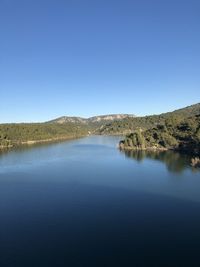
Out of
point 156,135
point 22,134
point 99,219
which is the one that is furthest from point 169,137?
point 99,219

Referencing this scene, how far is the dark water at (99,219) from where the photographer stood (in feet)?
60.5

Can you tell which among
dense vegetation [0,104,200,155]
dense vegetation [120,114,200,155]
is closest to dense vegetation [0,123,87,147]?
dense vegetation [0,104,200,155]

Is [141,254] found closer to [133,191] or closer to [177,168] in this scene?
[133,191]

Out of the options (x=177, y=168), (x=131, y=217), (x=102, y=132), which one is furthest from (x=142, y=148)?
(x=102, y=132)

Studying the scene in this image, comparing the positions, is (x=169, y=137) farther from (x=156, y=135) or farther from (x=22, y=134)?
(x=22, y=134)

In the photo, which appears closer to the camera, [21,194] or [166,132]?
[21,194]

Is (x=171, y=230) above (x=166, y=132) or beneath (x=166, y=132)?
beneath

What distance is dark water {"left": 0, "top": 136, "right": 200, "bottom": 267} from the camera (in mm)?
18438

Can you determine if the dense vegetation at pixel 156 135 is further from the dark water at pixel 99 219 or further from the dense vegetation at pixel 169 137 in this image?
the dark water at pixel 99 219

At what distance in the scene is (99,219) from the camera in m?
24.2

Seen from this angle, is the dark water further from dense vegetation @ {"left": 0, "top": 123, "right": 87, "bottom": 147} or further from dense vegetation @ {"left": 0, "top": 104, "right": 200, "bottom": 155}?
dense vegetation @ {"left": 0, "top": 123, "right": 87, "bottom": 147}

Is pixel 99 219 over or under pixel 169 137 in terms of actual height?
under

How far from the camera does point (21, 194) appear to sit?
32.2m

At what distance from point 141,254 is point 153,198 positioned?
12.1 meters
